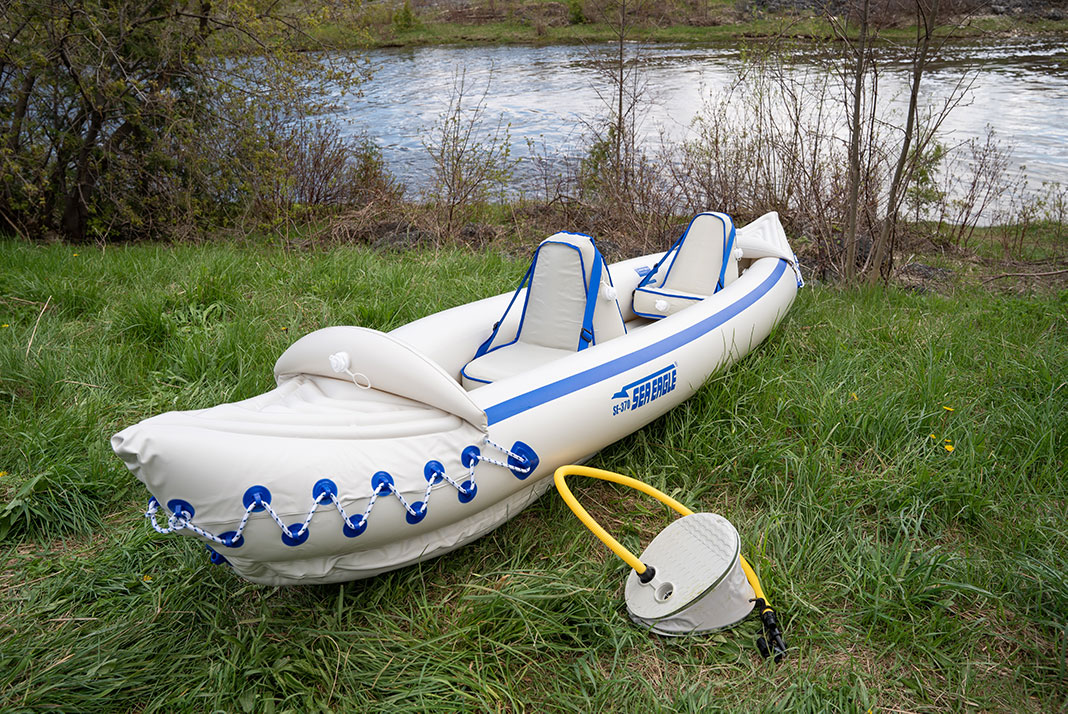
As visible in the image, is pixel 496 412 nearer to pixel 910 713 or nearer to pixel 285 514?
pixel 285 514

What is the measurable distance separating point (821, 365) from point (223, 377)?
251 centimetres

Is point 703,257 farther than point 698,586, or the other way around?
point 703,257

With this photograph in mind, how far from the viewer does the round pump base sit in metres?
1.90

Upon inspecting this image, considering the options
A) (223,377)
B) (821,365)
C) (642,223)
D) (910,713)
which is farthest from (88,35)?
(910,713)

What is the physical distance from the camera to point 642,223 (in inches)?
227

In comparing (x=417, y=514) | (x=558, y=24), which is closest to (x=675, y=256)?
(x=417, y=514)

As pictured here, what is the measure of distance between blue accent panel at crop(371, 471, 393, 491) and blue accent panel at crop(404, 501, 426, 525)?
0.09 m

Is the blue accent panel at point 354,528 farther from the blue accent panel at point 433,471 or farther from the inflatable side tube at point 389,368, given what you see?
the inflatable side tube at point 389,368

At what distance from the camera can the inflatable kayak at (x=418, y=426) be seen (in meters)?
1.69

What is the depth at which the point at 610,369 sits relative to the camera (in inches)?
94.7

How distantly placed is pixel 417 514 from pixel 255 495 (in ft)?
1.36

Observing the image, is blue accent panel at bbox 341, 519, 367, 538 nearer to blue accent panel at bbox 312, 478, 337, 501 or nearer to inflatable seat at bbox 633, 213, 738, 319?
blue accent panel at bbox 312, 478, 337, 501

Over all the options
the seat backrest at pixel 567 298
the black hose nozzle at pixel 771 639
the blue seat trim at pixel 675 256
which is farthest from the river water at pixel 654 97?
the black hose nozzle at pixel 771 639

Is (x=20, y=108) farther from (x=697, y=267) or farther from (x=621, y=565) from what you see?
(x=621, y=565)
